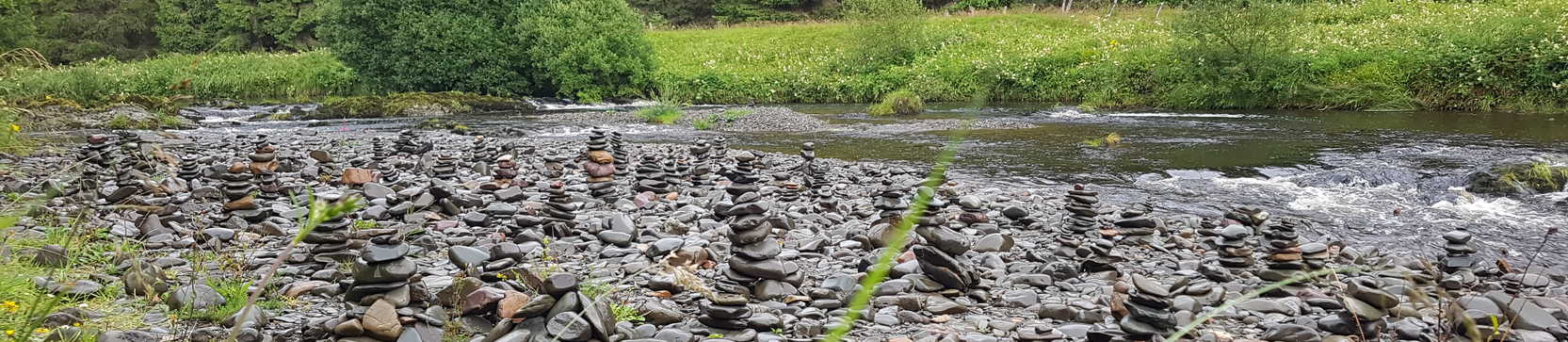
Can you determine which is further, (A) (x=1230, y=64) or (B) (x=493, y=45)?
(B) (x=493, y=45)

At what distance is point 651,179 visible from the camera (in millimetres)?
8070

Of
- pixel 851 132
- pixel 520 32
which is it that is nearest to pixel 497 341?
pixel 851 132

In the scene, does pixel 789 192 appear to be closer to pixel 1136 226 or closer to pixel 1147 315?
pixel 1136 226

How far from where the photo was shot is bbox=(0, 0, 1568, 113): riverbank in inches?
695

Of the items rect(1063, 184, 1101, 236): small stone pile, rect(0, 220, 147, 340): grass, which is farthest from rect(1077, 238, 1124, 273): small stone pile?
rect(0, 220, 147, 340): grass

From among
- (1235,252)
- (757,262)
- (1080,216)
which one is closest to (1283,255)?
(1235,252)

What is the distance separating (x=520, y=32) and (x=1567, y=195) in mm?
23601

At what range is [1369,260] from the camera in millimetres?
5398

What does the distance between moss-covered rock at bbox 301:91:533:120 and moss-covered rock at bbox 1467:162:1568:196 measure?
20018mm

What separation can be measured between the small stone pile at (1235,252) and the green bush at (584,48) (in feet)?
70.6

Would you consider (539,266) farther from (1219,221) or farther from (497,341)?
(1219,221)

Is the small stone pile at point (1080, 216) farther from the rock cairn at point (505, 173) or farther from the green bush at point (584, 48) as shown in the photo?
the green bush at point (584, 48)

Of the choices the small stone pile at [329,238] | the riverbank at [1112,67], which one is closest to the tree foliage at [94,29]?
the riverbank at [1112,67]

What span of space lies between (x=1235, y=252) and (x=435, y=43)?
2420 centimetres
